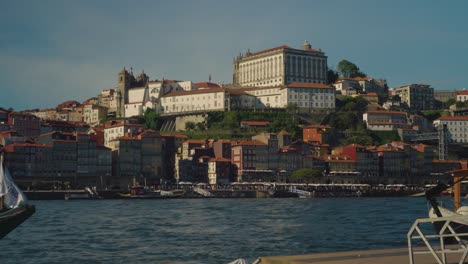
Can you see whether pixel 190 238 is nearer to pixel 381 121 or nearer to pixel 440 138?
pixel 440 138

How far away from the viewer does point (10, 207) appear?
91.4ft

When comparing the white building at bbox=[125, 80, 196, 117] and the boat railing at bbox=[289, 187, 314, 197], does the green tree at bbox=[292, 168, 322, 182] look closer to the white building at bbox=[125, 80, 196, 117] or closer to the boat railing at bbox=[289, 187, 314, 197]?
the boat railing at bbox=[289, 187, 314, 197]

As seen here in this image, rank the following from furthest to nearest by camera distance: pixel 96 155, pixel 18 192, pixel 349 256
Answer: pixel 96 155 < pixel 18 192 < pixel 349 256

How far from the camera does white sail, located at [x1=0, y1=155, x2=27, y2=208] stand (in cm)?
2840

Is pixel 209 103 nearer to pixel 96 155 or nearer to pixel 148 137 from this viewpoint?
pixel 148 137

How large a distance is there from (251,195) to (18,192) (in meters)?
75.6

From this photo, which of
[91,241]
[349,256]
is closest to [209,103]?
[91,241]

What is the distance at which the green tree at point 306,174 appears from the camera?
113 meters

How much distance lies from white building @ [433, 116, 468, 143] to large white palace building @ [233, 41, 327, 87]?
28711mm

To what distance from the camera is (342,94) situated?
503 feet

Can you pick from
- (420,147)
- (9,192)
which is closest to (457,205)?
(9,192)

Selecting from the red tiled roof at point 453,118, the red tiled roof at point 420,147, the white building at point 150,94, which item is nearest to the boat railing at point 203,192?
the white building at point 150,94

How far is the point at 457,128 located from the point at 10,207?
126609mm

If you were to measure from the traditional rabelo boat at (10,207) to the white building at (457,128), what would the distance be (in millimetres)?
124088
